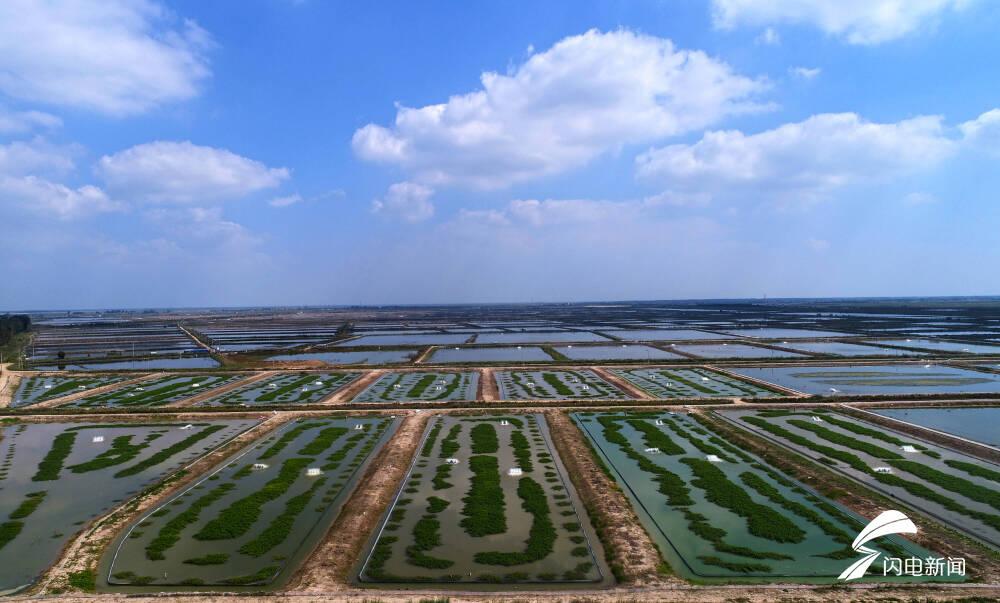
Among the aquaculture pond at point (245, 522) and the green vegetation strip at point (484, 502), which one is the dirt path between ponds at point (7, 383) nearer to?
the aquaculture pond at point (245, 522)

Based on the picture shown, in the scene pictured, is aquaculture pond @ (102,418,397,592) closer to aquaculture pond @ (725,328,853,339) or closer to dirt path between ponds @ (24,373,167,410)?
dirt path between ponds @ (24,373,167,410)

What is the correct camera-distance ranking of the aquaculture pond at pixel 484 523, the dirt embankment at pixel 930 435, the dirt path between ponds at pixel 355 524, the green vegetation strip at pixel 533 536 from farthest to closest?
the dirt embankment at pixel 930 435 < the green vegetation strip at pixel 533 536 < the aquaculture pond at pixel 484 523 < the dirt path between ponds at pixel 355 524

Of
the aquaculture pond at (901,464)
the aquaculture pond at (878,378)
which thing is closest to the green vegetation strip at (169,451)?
the aquaculture pond at (901,464)

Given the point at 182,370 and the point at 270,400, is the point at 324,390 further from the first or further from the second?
the point at 182,370

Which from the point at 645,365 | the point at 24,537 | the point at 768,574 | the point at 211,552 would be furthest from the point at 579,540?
the point at 645,365

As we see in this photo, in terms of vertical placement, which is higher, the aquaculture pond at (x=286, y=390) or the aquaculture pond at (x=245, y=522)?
the aquaculture pond at (x=286, y=390)

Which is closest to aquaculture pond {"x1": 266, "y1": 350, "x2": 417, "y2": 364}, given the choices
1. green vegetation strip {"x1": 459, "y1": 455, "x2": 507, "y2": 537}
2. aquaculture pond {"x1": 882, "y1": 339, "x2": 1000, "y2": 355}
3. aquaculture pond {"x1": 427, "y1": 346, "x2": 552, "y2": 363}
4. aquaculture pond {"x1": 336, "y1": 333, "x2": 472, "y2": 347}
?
aquaculture pond {"x1": 427, "y1": 346, "x2": 552, "y2": 363}

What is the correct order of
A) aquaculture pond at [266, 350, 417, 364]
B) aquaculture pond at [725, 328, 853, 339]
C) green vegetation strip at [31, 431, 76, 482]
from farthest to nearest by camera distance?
aquaculture pond at [725, 328, 853, 339]
aquaculture pond at [266, 350, 417, 364]
green vegetation strip at [31, 431, 76, 482]
